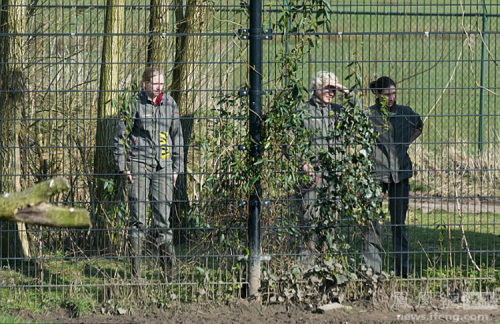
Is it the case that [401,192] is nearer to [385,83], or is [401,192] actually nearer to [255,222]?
[385,83]

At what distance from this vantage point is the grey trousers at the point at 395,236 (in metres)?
5.96

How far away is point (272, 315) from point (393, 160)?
1.92 metres

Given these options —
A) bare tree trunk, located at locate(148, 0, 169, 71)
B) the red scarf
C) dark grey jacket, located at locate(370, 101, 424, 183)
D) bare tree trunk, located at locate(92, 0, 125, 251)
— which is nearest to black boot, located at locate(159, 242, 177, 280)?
bare tree trunk, located at locate(92, 0, 125, 251)

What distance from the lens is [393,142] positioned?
6418mm

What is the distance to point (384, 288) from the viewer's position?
19.3ft

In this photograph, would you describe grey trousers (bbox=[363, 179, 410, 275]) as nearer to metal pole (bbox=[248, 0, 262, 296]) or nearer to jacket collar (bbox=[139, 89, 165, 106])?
metal pole (bbox=[248, 0, 262, 296])

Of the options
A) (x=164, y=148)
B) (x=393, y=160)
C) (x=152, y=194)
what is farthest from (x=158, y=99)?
(x=393, y=160)

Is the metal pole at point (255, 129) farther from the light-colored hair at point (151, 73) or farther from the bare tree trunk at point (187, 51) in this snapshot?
the bare tree trunk at point (187, 51)

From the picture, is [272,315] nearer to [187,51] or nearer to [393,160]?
[393,160]

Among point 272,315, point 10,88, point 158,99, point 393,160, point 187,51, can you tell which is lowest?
point 272,315

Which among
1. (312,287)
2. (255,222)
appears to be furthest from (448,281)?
(255,222)

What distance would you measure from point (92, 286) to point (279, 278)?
5.20ft

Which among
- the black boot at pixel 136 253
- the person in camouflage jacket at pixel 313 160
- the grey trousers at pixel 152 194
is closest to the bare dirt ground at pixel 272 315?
the black boot at pixel 136 253

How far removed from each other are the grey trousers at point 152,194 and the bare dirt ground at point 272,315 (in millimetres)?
701
